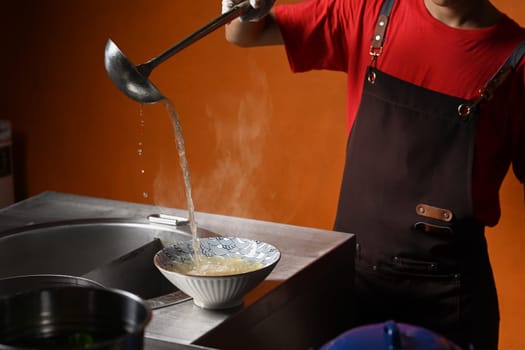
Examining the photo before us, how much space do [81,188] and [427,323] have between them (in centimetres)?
196

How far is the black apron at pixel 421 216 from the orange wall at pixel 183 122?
2.12ft

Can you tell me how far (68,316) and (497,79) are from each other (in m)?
1.32

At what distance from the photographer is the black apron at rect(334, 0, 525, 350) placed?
2006 millimetres

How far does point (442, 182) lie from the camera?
6.62ft

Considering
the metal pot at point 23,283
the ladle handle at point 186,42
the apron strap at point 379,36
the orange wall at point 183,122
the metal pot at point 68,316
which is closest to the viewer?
the metal pot at point 68,316

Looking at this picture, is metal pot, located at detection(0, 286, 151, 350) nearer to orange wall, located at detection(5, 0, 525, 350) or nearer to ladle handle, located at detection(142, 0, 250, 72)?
ladle handle, located at detection(142, 0, 250, 72)

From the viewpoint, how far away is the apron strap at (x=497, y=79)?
6.46 ft

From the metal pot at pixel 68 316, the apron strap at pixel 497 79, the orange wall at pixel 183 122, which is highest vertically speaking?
the apron strap at pixel 497 79

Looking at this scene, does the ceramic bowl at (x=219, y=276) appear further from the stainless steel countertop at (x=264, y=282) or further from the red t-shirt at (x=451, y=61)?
the red t-shirt at (x=451, y=61)

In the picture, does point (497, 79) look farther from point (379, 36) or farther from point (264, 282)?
point (264, 282)

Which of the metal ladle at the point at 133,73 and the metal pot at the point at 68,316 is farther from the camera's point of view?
the metal ladle at the point at 133,73

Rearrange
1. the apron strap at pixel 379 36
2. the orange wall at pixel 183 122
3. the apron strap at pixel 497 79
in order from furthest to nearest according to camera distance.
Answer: the orange wall at pixel 183 122 → the apron strap at pixel 379 36 → the apron strap at pixel 497 79

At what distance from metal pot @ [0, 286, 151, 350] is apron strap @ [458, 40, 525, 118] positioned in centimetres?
123

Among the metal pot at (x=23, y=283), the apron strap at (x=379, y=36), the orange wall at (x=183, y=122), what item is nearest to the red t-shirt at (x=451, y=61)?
the apron strap at (x=379, y=36)
